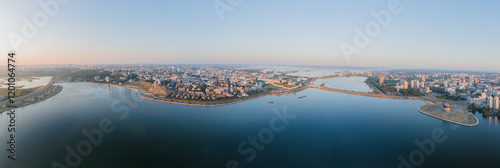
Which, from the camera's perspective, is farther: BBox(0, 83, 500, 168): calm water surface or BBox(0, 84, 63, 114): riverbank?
BBox(0, 84, 63, 114): riverbank

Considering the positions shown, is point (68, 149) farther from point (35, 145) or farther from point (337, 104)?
point (337, 104)

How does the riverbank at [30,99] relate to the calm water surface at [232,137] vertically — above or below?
above

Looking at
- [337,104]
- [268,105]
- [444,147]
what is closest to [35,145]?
[268,105]

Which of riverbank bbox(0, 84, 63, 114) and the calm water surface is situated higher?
riverbank bbox(0, 84, 63, 114)

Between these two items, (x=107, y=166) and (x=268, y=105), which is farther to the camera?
(x=268, y=105)

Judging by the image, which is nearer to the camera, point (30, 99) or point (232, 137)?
point (232, 137)

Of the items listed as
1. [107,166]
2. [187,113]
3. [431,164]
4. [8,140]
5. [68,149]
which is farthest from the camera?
[187,113]

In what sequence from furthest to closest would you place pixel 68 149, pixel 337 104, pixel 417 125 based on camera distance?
pixel 337 104
pixel 417 125
pixel 68 149

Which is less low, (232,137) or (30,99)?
(30,99)
